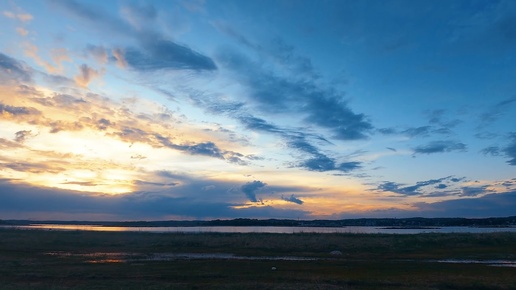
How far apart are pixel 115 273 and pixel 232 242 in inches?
1499

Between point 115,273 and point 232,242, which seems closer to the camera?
point 115,273

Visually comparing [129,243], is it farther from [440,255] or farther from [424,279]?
[424,279]

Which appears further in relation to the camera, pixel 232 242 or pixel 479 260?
pixel 232 242

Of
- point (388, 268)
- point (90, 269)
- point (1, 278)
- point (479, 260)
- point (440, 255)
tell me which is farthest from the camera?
point (440, 255)

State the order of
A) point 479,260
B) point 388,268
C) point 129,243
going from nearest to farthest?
point 388,268
point 479,260
point 129,243

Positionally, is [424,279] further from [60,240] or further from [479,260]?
[60,240]

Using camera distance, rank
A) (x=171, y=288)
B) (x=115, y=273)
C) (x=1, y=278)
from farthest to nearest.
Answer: (x=115, y=273)
(x=1, y=278)
(x=171, y=288)

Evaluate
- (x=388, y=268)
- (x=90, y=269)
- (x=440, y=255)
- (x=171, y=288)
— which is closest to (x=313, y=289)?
(x=171, y=288)

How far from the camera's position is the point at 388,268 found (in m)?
37.5

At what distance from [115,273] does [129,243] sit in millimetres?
38377

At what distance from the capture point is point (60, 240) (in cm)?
7112

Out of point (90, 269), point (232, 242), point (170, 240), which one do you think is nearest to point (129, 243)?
point (170, 240)

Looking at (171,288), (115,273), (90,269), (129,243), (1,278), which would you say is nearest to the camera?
(171,288)

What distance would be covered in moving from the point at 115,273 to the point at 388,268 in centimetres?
2308
